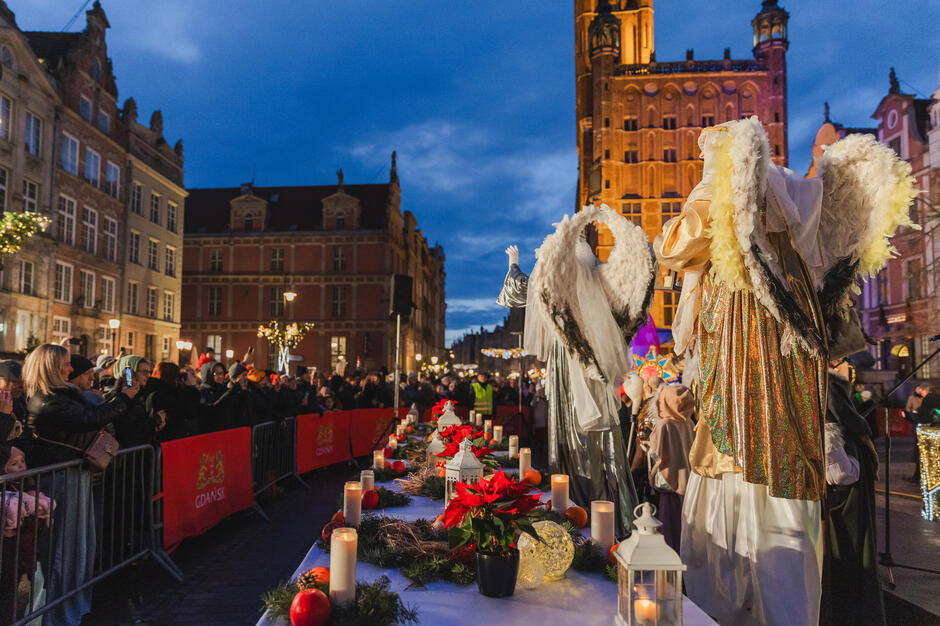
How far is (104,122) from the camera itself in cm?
2964

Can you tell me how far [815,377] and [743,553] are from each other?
34.6 inches

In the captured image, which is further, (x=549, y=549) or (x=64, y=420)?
(x=64, y=420)

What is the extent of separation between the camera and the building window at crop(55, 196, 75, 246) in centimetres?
2600

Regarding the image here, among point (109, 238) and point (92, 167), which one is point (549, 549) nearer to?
point (92, 167)

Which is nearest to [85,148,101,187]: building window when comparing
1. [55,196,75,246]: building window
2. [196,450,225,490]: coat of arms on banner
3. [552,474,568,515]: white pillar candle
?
[55,196,75,246]: building window

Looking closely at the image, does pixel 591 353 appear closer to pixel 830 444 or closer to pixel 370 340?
pixel 830 444

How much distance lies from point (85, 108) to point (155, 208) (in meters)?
7.37

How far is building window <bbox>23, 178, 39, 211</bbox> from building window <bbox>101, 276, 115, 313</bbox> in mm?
5293

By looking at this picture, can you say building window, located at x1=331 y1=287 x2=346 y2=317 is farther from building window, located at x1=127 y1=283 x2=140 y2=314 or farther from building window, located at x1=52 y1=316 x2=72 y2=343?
building window, located at x1=52 y1=316 x2=72 y2=343

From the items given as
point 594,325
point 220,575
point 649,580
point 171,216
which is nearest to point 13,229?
point 220,575

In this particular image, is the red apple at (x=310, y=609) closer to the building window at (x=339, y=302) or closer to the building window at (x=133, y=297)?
the building window at (x=133, y=297)

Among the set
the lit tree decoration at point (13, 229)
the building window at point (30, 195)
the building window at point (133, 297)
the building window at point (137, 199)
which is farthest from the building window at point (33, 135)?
the lit tree decoration at point (13, 229)

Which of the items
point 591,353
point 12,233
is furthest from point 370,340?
point 591,353

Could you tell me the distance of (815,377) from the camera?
9.80 feet
